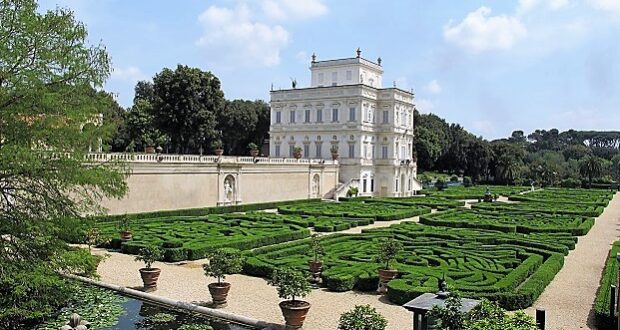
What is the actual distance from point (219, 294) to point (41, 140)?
5360mm

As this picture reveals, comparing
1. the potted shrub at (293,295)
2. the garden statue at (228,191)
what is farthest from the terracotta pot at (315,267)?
the garden statue at (228,191)

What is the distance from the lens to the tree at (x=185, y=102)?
146 feet

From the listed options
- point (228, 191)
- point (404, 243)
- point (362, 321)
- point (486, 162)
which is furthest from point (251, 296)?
point (486, 162)

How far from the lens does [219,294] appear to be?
13281 mm

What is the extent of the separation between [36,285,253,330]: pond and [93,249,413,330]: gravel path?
76 cm

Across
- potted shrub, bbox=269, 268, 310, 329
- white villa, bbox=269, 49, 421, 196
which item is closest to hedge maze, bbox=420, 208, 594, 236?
white villa, bbox=269, 49, 421, 196

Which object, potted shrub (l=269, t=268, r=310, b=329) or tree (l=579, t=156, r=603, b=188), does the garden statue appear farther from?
tree (l=579, t=156, r=603, b=188)

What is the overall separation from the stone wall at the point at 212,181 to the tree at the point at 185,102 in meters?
7.52

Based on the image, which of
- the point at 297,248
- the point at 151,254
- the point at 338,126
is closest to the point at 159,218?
the point at 297,248

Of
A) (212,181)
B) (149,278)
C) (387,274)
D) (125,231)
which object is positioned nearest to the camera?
(149,278)

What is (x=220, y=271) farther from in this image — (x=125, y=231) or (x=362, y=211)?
(x=362, y=211)

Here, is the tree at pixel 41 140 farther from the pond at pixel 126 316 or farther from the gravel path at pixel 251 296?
the gravel path at pixel 251 296

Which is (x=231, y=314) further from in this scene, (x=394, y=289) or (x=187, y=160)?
(x=187, y=160)

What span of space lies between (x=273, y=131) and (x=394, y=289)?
140 feet
